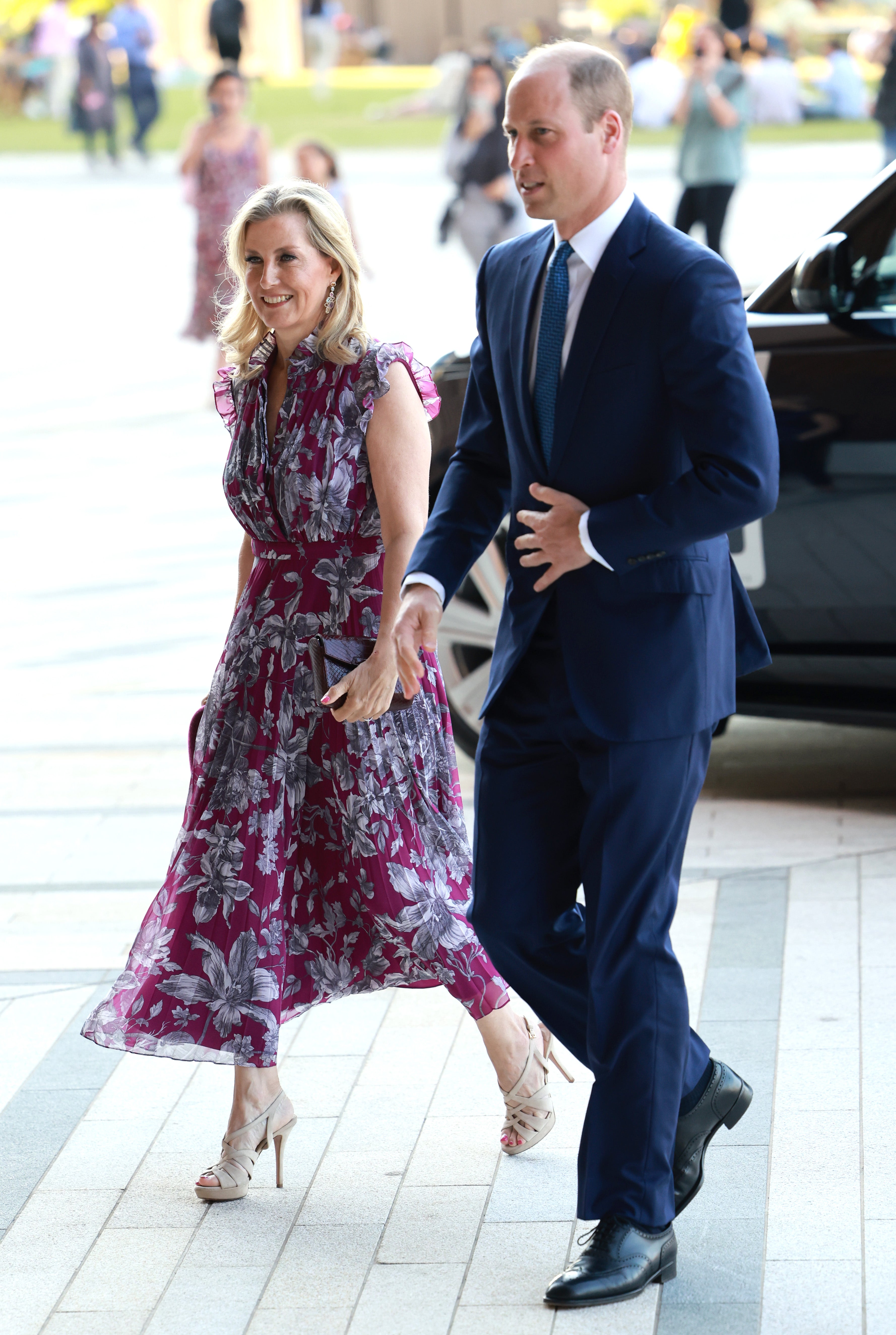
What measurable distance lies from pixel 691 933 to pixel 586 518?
214 cm

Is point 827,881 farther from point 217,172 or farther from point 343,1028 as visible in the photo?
point 217,172

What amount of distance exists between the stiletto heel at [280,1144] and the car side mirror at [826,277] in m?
2.75

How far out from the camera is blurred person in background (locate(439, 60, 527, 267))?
14734 mm

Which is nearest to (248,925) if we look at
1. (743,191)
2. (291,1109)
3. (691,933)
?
(291,1109)

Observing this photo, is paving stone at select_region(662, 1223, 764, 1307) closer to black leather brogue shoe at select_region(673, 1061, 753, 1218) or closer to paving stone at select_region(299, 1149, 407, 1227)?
black leather brogue shoe at select_region(673, 1061, 753, 1218)

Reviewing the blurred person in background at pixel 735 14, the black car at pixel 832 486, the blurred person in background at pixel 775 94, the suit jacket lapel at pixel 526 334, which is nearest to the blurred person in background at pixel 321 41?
the blurred person in background at pixel 775 94

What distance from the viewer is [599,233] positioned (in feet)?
10.1

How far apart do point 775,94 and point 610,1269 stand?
Answer: 3666 cm

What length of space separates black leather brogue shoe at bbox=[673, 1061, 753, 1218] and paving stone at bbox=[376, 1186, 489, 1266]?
0.38 m

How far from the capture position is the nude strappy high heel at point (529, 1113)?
3.74m

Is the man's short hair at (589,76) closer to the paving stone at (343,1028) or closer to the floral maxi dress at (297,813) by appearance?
the floral maxi dress at (297,813)

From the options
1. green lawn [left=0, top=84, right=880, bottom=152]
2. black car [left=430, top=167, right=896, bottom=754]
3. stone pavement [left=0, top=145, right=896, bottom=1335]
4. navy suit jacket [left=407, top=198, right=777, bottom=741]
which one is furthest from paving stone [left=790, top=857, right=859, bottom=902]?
green lawn [left=0, top=84, right=880, bottom=152]

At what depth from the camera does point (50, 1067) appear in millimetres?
4305

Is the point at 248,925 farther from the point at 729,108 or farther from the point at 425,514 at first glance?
the point at 729,108
